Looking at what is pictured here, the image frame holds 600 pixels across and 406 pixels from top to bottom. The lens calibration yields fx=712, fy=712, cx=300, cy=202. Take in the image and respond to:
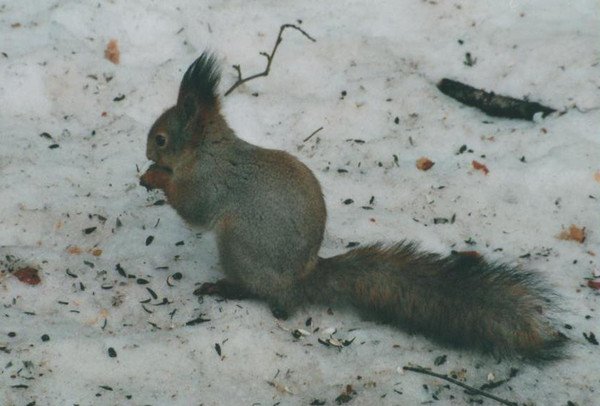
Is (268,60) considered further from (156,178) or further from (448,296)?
(448,296)

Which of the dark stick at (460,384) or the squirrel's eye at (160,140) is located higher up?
the squirrel's eye at (160,140)

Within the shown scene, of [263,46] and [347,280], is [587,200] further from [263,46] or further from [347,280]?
[263,46]

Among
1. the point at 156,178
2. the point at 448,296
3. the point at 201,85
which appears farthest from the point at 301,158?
the point at 448,296

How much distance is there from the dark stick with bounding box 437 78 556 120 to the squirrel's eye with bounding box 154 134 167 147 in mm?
1802

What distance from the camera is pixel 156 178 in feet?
10.3

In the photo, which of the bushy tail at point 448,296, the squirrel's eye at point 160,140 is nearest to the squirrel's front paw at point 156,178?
the squirrel's eye at point 160,140

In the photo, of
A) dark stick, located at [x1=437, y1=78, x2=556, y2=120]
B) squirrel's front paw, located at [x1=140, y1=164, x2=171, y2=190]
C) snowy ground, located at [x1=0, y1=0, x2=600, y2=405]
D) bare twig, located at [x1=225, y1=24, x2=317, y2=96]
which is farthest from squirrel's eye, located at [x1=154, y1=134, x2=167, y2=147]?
dark stick, located at [x1=437, y1=78, x2=556, y2=120]

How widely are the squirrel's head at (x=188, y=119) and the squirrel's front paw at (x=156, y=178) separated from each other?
0.10 feet

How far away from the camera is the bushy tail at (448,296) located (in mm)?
2562

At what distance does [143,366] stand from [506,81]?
2.65 metres

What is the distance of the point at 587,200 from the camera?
11.3ft

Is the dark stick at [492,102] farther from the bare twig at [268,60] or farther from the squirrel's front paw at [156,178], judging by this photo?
the squirrel's front paw at [156,178]

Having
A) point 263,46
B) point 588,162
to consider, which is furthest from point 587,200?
point 263,46

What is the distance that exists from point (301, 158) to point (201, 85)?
3.52 feet
